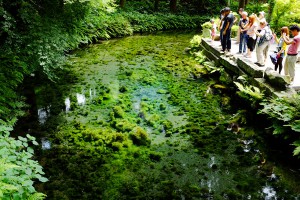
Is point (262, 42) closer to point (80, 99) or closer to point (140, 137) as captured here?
point (140, 137)

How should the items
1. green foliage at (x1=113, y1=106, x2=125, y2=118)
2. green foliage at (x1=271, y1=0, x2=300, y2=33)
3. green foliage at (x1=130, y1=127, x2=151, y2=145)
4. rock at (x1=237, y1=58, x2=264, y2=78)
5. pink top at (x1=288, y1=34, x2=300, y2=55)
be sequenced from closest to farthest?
green foliage at (x1=130, y1=127, x2=151, y2=145), pink top at (x1=288, y1=34, x2=300, y2=55), green foliage at (x1=113, y1=106, x2=125, y2=118), rock at (x1=237, y1=58, x2=264, y2=78), green foliage at (x1=271, y1=0, x2=300, y2=33)

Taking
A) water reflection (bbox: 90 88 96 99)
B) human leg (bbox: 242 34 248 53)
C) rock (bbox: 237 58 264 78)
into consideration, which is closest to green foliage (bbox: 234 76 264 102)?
rock (bbox: 237 58 264 78)

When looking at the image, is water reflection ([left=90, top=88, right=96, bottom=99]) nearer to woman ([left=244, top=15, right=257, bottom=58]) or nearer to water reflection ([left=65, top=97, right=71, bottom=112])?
water reflection ([left=65, top=97, right=71, bottom=112])

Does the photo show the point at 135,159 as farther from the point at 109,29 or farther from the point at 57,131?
the point at 109,29

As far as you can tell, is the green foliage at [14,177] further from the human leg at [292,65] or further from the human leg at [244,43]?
the human leg at [244,43]

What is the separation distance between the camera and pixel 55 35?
9.98m

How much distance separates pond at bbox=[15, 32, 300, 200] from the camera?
6137mm

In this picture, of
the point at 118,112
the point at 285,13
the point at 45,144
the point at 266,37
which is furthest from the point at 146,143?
the point at 285,13

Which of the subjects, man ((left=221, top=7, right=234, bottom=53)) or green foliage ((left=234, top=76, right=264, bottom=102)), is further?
man ((left=221, top=7, right=234, bottom=53))

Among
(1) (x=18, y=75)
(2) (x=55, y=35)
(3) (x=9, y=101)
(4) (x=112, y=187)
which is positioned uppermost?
(2) (x=55, y=35)

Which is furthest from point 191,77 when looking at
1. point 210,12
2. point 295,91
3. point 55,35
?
point 210,12

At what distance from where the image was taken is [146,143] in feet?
25.5

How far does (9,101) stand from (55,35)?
329 cm

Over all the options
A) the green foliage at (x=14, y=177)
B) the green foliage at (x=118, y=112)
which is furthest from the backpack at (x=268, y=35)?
the green foliage at (x=14, y=177)
